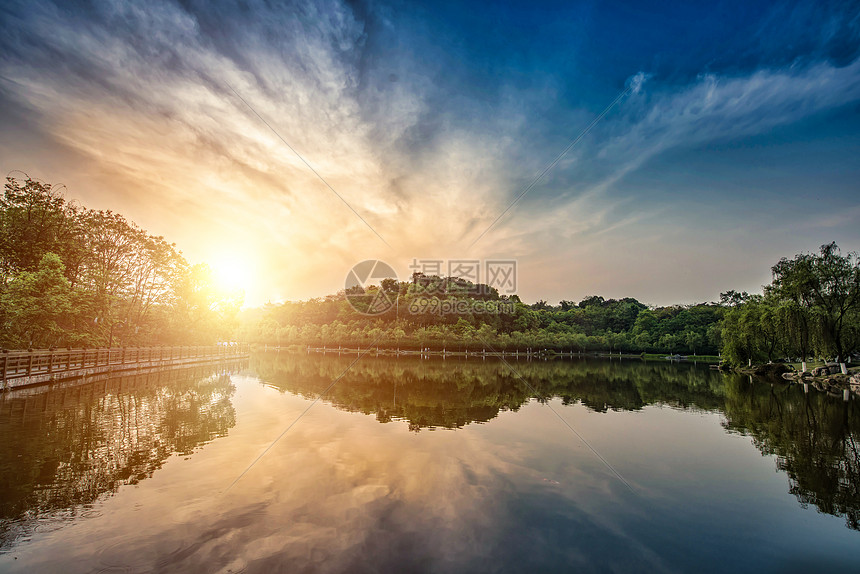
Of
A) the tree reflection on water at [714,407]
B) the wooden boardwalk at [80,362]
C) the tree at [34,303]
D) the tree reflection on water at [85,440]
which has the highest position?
the tree at [34,303]

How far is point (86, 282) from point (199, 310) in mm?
15697

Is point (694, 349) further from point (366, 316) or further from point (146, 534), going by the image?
point (146, 534)

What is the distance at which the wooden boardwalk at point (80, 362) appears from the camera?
19.1 meters

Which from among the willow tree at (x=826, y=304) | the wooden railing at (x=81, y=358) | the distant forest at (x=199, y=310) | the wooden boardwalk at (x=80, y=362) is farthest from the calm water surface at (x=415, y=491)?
the willow tree at (x=826, y=304)

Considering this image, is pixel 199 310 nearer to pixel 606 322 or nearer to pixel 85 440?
pixel 85 440

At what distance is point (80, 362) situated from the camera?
2452 centimetres

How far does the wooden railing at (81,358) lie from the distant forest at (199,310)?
206cm

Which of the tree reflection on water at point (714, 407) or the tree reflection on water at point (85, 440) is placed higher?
the tree reflection on water at point (85, 440)

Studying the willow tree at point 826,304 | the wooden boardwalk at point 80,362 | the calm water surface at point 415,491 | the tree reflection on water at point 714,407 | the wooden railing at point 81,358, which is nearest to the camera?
the calm water surface at point 415,491

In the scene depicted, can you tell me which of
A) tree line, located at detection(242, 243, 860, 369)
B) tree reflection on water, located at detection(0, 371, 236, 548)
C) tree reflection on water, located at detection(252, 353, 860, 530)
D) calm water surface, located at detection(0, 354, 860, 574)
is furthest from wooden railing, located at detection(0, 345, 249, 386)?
tree line, located at detection(242, 243, 860, 369)

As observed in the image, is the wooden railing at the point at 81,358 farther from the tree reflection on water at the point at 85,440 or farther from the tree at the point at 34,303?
the tree reflection on water at the point at 85,440

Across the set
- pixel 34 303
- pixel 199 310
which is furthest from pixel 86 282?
pixel 199 310

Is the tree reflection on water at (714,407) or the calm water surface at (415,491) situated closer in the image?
the calm water surface at (415,491)

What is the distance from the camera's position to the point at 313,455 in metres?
10.3
